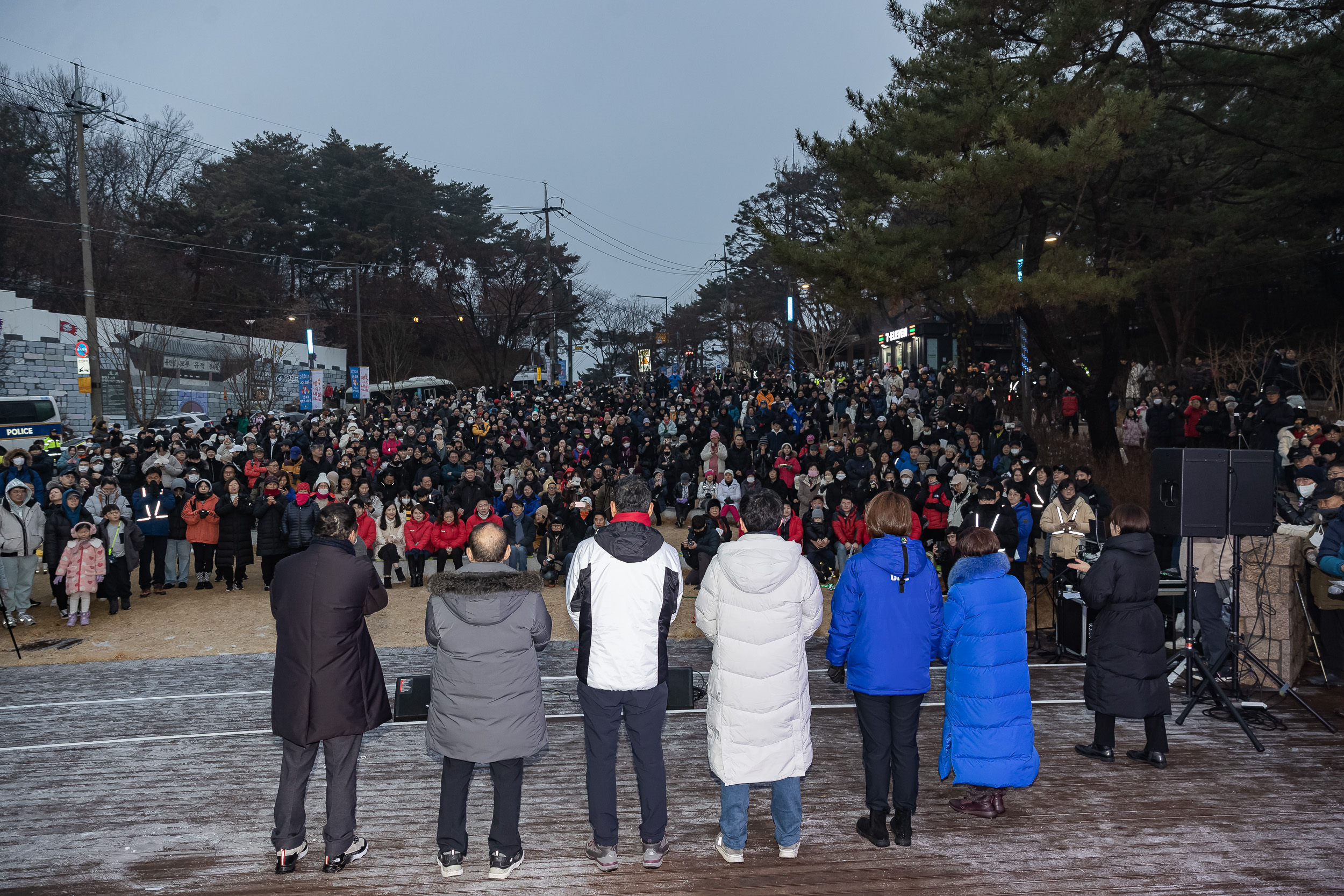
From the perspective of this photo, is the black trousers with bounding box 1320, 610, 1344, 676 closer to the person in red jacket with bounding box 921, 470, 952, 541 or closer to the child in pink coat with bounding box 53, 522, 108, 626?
the person in red jacket with bounding box 921, 470, 952, 541

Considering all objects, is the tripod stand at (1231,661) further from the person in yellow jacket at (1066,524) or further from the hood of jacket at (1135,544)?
the person in yellow jacket at (1066,524)

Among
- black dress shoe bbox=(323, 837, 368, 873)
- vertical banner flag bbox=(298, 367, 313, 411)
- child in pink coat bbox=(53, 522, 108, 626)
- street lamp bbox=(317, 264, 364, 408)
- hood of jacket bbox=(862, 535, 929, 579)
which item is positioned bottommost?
black dress shoe bbox=(323, 837, 368, 873)

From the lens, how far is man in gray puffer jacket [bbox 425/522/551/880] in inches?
142

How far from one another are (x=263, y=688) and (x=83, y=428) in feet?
87.0

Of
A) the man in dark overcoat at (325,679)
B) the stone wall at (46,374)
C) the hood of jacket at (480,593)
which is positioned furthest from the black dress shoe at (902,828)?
the stone wall at (46,374)

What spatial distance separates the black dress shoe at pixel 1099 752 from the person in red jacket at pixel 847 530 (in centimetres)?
557

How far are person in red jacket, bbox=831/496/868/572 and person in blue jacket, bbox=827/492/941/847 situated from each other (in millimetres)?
6798

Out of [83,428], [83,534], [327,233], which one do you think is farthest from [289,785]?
[327,233]

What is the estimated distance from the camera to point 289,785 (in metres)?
3.81

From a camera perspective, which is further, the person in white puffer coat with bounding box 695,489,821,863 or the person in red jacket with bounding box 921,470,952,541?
the person in red jacket with bounding box 921,470,952,541

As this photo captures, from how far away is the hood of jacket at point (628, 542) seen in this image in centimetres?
370

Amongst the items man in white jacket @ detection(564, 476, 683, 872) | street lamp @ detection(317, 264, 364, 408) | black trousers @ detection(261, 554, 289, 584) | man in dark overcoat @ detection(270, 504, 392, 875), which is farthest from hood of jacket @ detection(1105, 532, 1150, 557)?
street lamp @ detection(317, 264, 364, 408)

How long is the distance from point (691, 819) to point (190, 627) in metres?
7.01

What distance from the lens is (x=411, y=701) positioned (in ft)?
19.1
